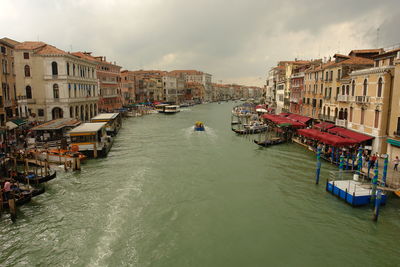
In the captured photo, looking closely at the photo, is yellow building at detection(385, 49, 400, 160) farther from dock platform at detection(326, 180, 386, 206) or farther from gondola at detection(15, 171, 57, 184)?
gondola at detection(15, 171, 57, 184)

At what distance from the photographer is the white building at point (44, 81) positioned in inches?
1280

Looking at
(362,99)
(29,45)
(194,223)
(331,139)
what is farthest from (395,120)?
(29,45)

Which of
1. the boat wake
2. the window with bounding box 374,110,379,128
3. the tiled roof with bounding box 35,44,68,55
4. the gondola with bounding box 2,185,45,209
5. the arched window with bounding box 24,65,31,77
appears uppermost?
the tiled roof with bounding box 35,44,68,55

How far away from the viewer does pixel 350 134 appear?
23297 millimetres

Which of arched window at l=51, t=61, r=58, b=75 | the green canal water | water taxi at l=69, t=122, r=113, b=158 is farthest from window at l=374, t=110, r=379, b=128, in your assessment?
arched window at l=51, t=61, r=58, b=75

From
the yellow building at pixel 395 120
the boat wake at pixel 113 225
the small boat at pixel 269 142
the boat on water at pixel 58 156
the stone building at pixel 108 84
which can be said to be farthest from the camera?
the stone building at pixel 108 84

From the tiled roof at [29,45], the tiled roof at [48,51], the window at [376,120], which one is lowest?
the window at [376,120]

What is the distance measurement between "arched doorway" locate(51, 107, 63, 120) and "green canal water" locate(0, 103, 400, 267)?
16992 millimetres

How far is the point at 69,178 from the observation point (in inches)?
734

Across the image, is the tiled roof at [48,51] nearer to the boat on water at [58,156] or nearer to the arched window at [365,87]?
the boat on water at [58,156]

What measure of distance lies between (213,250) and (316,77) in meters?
28.8

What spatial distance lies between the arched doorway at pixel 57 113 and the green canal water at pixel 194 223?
16992 mm

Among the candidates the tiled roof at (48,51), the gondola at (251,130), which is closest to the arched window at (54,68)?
the tiled roof at (48,51)

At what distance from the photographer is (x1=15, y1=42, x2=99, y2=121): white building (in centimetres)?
3250
